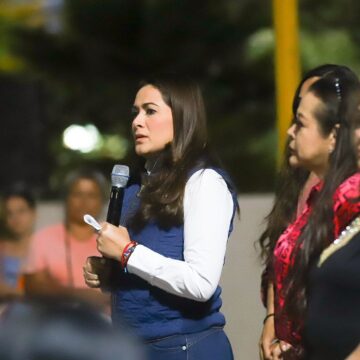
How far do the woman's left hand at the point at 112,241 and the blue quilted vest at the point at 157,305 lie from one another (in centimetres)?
11

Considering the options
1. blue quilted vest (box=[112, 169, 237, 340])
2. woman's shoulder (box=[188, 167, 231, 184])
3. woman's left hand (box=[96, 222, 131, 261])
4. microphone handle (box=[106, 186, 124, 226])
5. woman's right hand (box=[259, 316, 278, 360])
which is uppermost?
woman's shoulder (box=[188, 167, 231, 184])

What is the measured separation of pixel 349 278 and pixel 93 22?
32.8 ft

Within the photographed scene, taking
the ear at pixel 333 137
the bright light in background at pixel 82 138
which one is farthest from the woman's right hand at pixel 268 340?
the bright light in background at pixel 82 138

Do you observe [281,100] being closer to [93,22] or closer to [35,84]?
[35,84]

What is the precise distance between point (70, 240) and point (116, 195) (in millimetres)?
2230

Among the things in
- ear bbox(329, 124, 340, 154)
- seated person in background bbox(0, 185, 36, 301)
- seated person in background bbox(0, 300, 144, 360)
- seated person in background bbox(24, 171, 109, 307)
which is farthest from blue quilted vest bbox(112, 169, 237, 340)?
seated person in background bbox(0, 185, 36, 301)

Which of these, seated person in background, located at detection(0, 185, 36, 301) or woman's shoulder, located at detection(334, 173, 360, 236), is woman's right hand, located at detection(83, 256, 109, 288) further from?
seated person in background, located at detection(0, 185, 36, 301)

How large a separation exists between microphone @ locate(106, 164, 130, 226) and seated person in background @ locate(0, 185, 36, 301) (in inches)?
88.8

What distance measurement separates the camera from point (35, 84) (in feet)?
39.2

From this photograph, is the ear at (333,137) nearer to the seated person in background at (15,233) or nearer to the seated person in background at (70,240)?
the seated person in background at (70,240)

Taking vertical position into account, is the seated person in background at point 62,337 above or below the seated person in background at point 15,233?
above

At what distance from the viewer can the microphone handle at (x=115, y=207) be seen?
3973mm

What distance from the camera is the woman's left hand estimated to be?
3884mm

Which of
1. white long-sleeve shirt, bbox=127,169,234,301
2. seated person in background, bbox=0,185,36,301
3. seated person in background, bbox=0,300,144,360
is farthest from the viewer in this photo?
seated person in background, bbox=0,185,36,301
